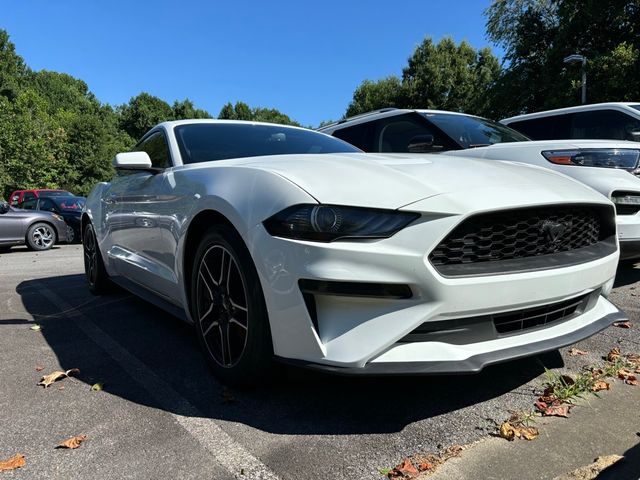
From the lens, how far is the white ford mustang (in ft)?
6.23

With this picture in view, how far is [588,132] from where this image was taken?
6332mm

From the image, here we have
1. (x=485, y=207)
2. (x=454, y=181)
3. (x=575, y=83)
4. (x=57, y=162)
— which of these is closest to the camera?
(x=485, y=207)

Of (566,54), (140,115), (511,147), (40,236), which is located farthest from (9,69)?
(511,147)

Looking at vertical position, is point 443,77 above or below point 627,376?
above

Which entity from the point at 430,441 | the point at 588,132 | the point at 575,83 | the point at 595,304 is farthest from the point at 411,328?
the point at 575,83

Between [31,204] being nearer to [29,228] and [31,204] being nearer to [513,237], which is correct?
[29,228]

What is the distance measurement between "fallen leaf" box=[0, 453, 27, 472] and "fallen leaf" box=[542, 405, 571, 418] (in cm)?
211

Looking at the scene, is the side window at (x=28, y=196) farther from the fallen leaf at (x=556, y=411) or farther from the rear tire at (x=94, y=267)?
the fallen leaf at (x=556, y=411)

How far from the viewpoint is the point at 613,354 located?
2.88 m

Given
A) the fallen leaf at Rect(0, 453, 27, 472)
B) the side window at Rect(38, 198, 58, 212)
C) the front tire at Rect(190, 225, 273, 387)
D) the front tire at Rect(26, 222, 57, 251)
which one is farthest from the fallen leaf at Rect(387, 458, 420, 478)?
the side window at Rect(38, 198, 58, 212)

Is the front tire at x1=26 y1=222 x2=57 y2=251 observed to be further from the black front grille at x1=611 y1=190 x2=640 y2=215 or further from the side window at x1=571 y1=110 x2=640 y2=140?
the black front grille at x1=611 y1=190 x2=640 y2=215

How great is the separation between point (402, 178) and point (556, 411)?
1209mm

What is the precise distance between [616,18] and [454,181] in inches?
808

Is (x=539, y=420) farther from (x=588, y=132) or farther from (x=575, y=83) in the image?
(x=575, y=83)
